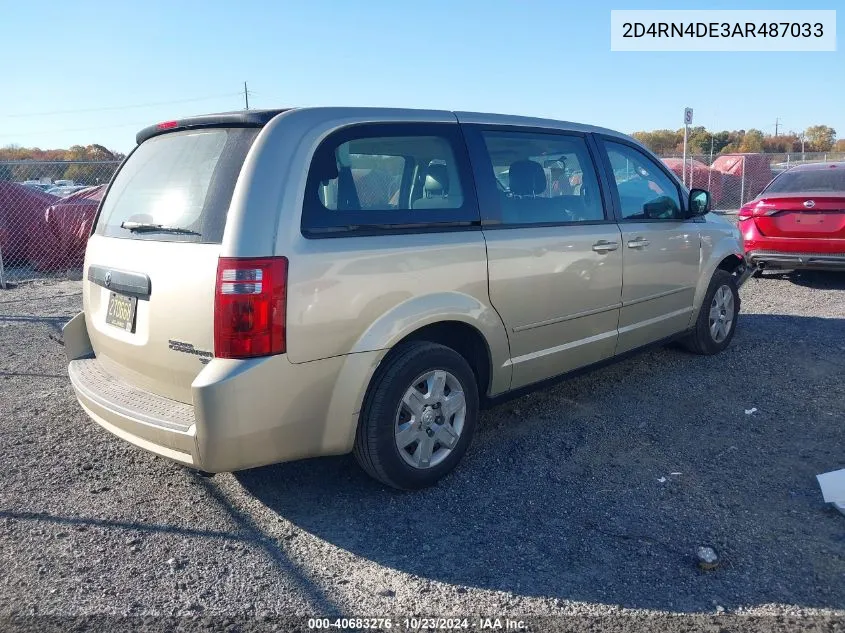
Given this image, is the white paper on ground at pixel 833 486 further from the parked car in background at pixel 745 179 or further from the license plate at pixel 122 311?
the parked car in background at pixel 745 179

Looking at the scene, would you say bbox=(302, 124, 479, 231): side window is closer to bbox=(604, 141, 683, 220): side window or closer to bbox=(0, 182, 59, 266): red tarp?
bbox=(604, 141, 683, 220): side window

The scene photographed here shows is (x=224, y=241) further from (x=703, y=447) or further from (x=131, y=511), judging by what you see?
(x=703, y=447)

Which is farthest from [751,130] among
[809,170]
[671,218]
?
[671,218]

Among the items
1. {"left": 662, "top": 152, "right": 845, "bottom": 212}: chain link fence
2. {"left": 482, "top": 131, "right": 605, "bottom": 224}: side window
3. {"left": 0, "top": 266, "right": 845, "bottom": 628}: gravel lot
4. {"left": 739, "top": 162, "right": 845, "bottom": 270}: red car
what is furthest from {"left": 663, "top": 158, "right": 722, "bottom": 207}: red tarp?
{"left": 482, "top": 131, "right": 605, "bottom": 224}: side window

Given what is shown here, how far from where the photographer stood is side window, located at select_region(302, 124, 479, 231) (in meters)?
3.29

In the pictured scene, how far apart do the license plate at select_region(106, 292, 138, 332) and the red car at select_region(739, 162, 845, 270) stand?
274 inches

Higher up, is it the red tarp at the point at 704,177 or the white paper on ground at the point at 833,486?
the red tarp at the point at 704,177

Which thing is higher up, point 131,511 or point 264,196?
point 264,196

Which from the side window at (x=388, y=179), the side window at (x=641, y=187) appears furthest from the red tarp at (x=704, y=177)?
the side window at (x=388, y=179)

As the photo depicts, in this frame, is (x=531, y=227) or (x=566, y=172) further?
(x=566, y=172)

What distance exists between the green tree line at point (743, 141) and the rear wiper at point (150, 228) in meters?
47.2

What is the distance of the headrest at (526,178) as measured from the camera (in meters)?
4.19

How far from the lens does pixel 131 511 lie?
139 inches

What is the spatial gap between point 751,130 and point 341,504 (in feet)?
209
